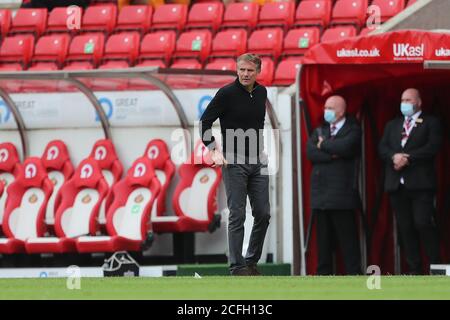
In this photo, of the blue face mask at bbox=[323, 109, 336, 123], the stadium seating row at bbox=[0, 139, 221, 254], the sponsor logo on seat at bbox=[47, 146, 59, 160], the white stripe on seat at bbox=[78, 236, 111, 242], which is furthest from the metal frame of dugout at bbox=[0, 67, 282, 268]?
the blue face mask at bbox=[323, 109, 336, 123]

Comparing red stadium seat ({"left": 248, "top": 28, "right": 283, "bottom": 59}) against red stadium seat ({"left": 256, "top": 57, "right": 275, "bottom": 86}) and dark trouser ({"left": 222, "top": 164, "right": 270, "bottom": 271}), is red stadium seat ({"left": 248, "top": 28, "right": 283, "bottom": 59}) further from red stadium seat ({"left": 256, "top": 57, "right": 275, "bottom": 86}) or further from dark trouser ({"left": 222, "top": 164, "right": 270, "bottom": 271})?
dark trouser ({"left": 222, "top": 164, "right": 270, "bottom": 271})

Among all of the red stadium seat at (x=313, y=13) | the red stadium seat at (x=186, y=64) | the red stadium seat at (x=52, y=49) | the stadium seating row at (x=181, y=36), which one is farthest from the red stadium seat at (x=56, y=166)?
the red stadium seat at (x=313, y=13)

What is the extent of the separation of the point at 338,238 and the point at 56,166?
14.8 ft

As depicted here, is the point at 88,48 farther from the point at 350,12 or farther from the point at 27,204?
the point at 27,204

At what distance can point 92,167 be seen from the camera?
1770 centimetres

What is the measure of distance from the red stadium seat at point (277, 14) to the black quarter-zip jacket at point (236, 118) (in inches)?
357

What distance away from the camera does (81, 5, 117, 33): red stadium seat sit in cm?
2320

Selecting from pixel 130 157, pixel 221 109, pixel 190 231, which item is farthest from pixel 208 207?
pixel 221 109

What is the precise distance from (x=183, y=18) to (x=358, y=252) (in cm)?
793

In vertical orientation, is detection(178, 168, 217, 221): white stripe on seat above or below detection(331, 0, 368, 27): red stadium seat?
below

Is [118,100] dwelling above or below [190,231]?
above

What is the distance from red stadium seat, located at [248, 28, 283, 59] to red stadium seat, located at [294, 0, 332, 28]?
47 cm

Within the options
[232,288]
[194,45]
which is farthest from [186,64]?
[232,288]
